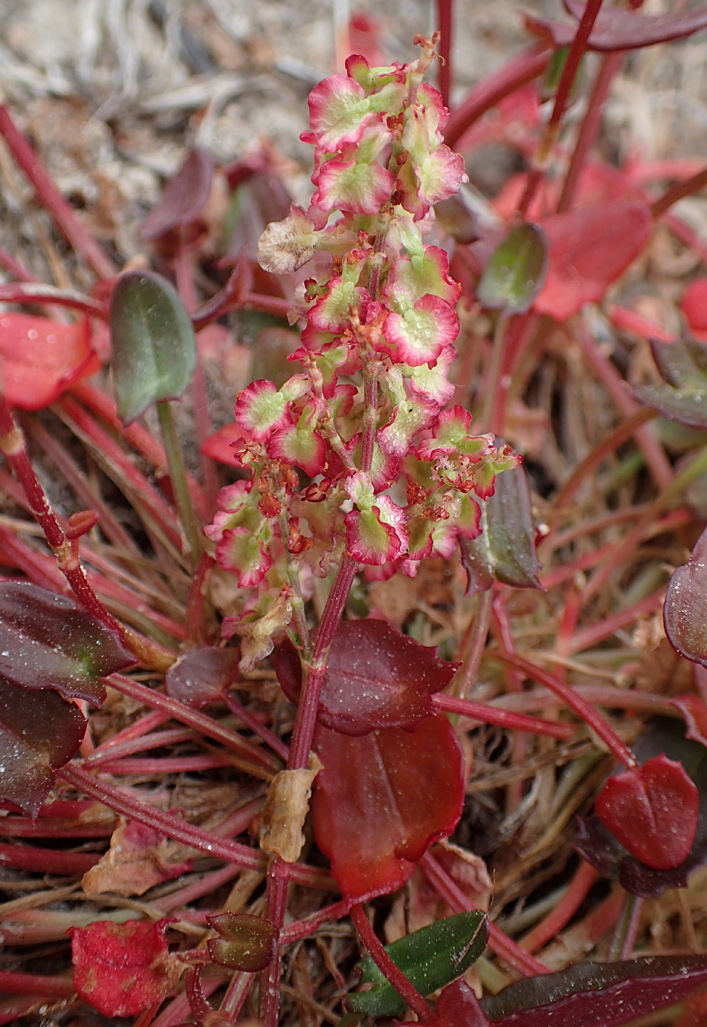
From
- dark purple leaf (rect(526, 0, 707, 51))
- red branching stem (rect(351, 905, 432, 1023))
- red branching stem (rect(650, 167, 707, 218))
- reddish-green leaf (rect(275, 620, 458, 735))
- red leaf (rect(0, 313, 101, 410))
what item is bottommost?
red branching stem (rect(351, 905, 432, 1023))

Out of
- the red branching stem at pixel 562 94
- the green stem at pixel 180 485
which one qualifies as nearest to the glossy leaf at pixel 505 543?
the green stem at pixel 180 485

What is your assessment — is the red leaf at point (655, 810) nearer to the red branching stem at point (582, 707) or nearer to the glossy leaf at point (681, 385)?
the red branching stem at point (582, 707)

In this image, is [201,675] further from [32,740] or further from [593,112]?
[593,112]

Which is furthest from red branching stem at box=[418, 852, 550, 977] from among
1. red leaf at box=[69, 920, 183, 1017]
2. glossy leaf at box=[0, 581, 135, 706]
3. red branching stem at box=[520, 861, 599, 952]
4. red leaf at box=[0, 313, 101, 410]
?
red leaf at box=[0, 313, 101, 410]

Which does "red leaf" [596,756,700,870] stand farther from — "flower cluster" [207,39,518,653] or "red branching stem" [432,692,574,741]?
"flower cluster" [207,39,518,653]

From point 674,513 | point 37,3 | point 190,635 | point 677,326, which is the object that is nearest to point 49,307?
point 190,635

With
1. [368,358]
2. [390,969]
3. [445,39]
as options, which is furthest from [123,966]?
[445,39]

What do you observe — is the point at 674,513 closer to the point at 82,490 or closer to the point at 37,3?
the point at 82,490
